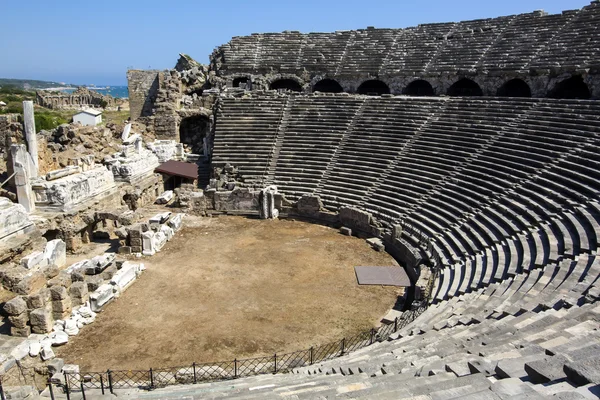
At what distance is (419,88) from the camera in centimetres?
3105

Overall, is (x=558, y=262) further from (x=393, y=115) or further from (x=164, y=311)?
(x=393, y=115)

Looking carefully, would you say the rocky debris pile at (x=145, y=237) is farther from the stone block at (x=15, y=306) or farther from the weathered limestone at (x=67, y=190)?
the stone block at (x=15, y=306)

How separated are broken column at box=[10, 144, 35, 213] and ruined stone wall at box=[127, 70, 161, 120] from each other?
17550 millimetres

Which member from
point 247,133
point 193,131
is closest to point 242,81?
point 193,131

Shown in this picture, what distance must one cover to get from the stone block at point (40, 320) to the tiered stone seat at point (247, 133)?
12.4 m

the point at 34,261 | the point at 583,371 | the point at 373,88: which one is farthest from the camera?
the point at 373,88

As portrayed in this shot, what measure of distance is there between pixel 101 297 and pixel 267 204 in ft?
30.3

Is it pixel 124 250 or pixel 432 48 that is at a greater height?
pixel 432 48

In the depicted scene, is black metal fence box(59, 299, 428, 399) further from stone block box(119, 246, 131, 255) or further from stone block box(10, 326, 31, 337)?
stone block box(119, 246, 131, 255)

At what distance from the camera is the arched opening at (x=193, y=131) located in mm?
30438

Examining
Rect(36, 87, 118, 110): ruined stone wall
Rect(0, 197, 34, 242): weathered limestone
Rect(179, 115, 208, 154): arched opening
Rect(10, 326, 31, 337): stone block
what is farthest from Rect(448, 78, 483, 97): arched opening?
Rect(36, 87, 118, 110): ruined stone wall

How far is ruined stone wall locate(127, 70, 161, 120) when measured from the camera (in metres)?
34.2

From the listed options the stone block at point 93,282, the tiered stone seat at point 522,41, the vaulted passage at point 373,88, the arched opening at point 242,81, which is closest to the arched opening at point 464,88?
the tiered stone seat at point 522,41

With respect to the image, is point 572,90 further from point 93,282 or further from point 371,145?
point 93,282
